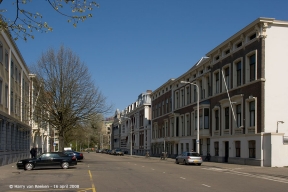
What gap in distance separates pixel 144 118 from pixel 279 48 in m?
55.0

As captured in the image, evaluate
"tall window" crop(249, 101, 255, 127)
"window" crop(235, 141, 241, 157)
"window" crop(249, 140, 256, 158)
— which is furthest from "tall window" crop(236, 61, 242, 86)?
"window" crop(249, 140, 256, 158)

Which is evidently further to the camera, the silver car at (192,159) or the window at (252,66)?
the silver car at (192,159)

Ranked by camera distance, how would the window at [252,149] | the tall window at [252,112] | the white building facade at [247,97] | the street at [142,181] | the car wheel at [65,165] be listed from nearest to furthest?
the street at [142,181] < the car wheel at [65,165] < the white building facade at [247,97] < the window at [252,149] < the tall window at [252,112]

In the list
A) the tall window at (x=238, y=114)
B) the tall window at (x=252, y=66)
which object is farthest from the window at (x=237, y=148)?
the tall window at (x=252, y=66)

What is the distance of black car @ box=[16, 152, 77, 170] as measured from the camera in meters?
29.9

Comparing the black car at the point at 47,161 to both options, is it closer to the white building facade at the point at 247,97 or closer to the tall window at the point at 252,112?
the white building facade at the point at 247,97

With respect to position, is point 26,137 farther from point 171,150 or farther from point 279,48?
point 279,48

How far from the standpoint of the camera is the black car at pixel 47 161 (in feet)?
98.0

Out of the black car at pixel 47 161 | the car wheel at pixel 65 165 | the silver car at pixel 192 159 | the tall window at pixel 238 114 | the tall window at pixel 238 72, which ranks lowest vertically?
the silver car at pixel 192 159

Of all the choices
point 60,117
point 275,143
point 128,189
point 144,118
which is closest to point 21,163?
point 60,117

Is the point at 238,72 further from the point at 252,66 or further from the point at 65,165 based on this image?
the point at 65,165

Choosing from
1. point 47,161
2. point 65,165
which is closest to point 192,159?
point 65,165

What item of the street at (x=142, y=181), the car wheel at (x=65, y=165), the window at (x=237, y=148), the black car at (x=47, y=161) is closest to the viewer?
the street at (x=142, y=181)

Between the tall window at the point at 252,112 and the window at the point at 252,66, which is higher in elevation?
the window at the point at 252,66
